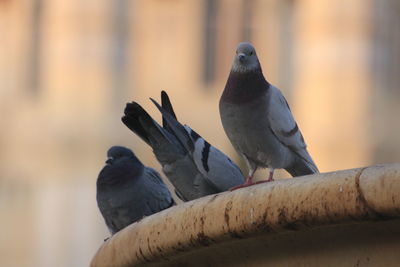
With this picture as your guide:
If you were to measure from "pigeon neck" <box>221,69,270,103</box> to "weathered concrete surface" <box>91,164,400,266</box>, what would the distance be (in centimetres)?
191

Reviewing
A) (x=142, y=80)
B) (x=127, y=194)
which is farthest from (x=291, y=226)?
(x=142, y=80)

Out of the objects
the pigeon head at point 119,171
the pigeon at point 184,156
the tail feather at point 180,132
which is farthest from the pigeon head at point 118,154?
the tail feather at point 180,132

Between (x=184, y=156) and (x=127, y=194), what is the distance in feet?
2.12

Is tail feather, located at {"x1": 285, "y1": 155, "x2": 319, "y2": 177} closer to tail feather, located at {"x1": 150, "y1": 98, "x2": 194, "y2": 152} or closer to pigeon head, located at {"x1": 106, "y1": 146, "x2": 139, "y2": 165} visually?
tail feather, located at {"x1": 150, "y1": 98, "x2": 194, "y2": 152}

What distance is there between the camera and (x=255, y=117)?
8.56m

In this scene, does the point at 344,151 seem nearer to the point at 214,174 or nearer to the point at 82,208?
the point at 82,208

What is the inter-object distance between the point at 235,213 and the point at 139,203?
3500 mm

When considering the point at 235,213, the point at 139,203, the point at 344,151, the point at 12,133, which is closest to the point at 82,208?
the point at 12,133

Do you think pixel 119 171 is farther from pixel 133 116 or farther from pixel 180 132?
pixel 133 116

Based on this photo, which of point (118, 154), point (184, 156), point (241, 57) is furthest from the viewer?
point (118, 154)

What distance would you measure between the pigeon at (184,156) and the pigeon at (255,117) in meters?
0.18

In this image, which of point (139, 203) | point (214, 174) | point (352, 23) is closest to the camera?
point (214, 174)

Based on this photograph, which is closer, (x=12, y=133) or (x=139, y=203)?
(x=139, y=203)

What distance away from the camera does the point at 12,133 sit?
3950 centimetres
